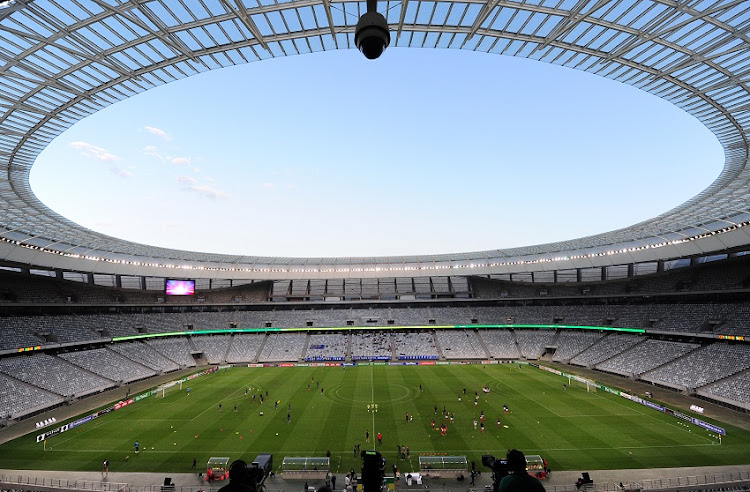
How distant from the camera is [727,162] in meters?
34.2

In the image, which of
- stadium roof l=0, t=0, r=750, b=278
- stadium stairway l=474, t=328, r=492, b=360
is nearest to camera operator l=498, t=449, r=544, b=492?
stadium roof l=0, t=0, r=750, b=278

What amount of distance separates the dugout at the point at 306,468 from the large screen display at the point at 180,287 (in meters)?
55.6

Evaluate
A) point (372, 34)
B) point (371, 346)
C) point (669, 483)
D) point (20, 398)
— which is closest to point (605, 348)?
point (371, 346)

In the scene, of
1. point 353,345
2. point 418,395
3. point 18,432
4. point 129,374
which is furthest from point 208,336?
point 418,395

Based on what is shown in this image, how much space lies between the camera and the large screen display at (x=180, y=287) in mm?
70875

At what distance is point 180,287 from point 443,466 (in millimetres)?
61871

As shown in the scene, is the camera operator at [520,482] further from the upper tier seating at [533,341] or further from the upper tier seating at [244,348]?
the upper tier seating at [533,341]

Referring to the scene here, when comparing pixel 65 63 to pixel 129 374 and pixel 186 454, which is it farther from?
pixel 129 374

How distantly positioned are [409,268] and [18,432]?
58.7 metres

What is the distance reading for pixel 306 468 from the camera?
80.0 feet

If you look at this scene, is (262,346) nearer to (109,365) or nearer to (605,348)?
(109,365)

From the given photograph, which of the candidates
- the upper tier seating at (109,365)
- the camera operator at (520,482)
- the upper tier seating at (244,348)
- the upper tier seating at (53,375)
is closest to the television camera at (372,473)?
the camera operator at (520,482)

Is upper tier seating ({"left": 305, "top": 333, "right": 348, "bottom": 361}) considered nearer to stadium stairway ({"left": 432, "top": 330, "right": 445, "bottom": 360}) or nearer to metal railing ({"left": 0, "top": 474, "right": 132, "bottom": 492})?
stadium stairway ({"left": 432, "top": 330, "right": 445, "bottom": 360})

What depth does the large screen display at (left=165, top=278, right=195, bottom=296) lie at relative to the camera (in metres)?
70.9
